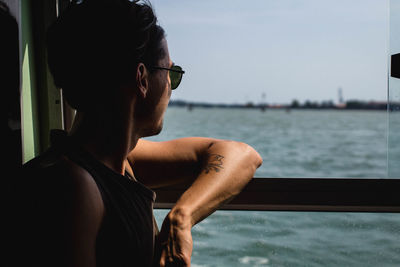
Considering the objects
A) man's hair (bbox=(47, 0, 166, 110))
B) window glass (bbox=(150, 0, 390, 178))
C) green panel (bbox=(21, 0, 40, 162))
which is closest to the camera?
man's hair (bbox=(47, 0, 166, 110))

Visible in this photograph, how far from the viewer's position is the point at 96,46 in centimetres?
88

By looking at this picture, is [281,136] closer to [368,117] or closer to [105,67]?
[368,117]

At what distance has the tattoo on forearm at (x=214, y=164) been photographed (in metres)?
1.21

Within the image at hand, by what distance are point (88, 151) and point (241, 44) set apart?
52.7 m

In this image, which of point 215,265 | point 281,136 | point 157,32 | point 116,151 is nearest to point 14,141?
point 116,151

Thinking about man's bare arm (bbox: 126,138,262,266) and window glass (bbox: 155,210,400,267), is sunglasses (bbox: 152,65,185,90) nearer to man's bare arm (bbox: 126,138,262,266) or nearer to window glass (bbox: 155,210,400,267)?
man's bare arm (bbox: 126,138,262,266)

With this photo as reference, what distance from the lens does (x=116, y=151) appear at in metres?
0.95

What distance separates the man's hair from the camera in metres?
0.88

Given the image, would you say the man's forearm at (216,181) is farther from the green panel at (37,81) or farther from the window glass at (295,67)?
the window glass at (295,67)

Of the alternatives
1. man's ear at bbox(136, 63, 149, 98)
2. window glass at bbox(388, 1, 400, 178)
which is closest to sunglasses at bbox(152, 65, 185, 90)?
man's ear at bbox(136, 63, 149, 98)

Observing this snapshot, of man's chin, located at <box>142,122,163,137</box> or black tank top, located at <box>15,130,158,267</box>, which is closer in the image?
black tank top, located at <box>15,130,158,267</box>

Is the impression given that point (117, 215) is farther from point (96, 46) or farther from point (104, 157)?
point (96, 46)

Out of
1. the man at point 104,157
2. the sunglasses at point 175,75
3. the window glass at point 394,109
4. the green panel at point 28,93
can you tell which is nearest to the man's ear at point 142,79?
the man at point 104,157

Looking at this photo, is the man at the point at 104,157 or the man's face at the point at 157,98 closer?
the man at the point at 104,157
